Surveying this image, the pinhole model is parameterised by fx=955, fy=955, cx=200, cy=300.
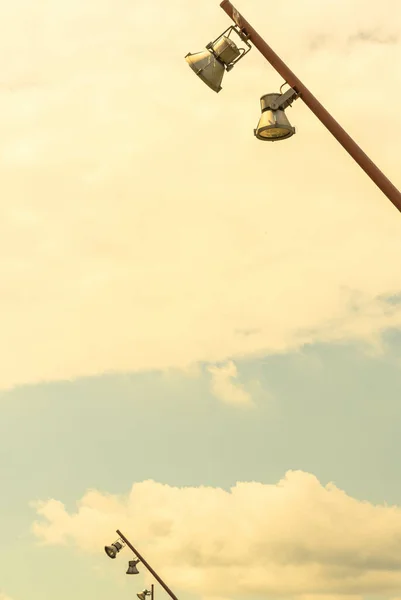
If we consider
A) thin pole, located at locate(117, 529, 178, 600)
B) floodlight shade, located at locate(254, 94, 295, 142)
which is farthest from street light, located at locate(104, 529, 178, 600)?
floodlight shade, located at locate(254, 94, 295, 142)

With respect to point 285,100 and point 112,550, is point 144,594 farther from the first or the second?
point 285,100

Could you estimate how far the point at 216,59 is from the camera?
10180 mm

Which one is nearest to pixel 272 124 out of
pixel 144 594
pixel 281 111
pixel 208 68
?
pixel 281 111

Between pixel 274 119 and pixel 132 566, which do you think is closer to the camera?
pixel 274 119

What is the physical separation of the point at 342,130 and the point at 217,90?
1.55m

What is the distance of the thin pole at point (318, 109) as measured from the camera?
9.12 metres

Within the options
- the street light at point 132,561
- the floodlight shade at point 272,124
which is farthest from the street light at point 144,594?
the floodlight shade at point 272,124

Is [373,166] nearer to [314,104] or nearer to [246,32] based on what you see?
[314,104]

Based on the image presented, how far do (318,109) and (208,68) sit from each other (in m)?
1.37

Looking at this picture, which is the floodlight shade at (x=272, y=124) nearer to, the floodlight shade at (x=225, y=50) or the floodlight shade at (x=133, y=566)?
the floodlight shade at (x=225, y=50)

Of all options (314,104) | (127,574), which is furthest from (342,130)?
(127,574)

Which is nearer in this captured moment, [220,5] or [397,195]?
[397,195]

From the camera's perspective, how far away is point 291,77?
9.78 m

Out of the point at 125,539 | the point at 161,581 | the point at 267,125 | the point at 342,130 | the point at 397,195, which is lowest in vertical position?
the point at 397,195
